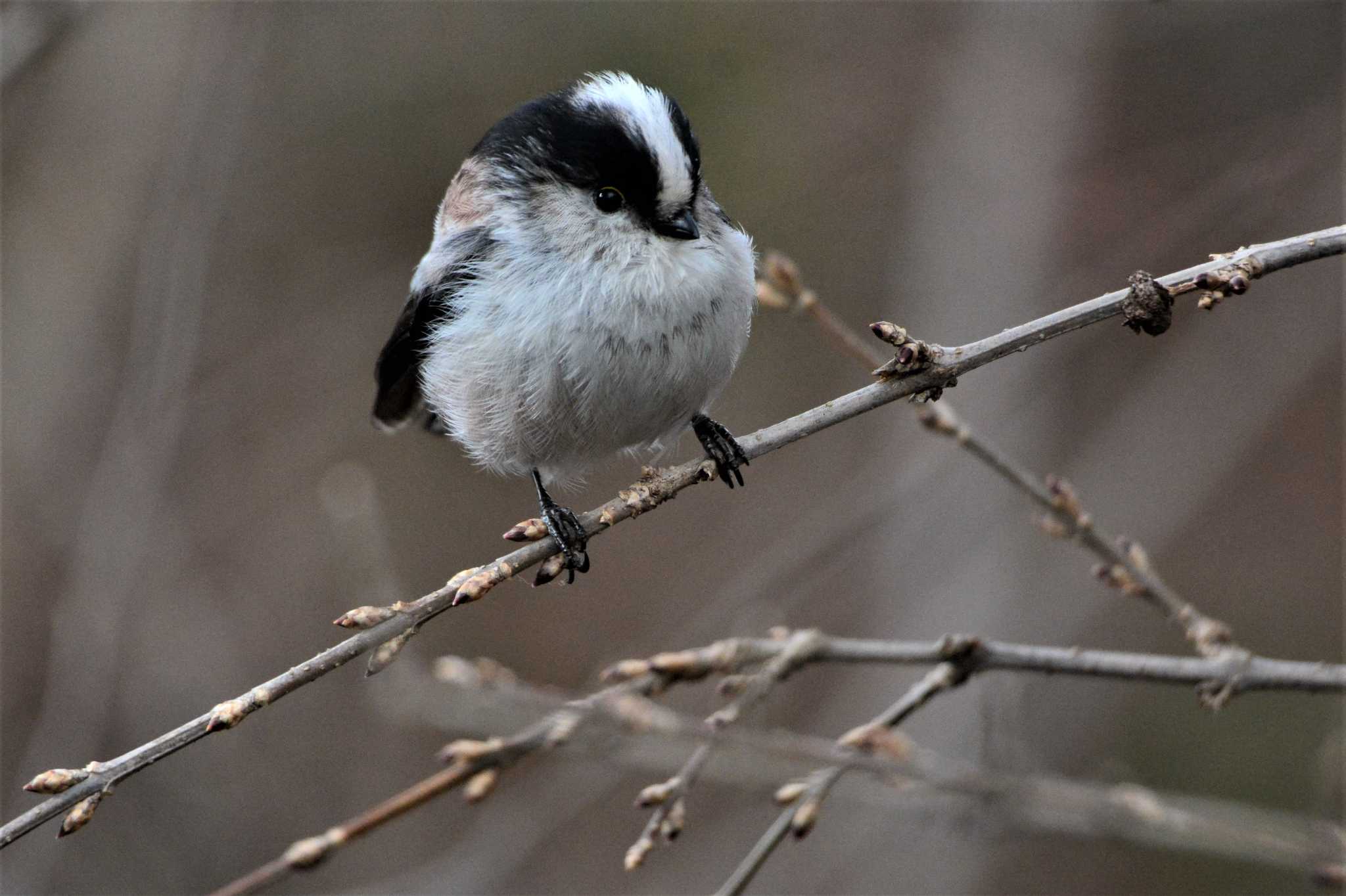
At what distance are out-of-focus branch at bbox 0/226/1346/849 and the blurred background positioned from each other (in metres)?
1.00

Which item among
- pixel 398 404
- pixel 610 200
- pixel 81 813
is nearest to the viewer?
pixel 81 813

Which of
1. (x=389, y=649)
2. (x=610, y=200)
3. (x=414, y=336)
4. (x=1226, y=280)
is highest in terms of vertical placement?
(x=414, y=336)

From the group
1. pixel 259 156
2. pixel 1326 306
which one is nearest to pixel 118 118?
pixel 259 156

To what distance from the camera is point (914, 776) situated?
2254 millimetres

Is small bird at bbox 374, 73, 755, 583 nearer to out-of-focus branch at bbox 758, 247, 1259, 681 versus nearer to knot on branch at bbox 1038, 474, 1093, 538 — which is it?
out-of-focus branch at bbox 758, 247, 1259, 681

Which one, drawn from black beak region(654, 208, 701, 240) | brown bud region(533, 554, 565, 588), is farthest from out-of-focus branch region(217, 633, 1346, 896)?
black beak region(654, 208, 701, 240)

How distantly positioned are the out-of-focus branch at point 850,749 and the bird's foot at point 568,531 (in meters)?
0.50

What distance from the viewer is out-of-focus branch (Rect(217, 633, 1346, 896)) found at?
2.04m

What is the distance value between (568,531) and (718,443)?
1.59 ft

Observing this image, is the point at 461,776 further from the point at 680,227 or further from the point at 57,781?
the point at 680,227

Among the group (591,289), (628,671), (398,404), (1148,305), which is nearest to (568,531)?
(591,289)

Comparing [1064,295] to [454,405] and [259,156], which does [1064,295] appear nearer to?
[454,405]

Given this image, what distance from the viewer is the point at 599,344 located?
2.82 m

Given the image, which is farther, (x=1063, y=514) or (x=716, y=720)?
(x=1063, y=514)
